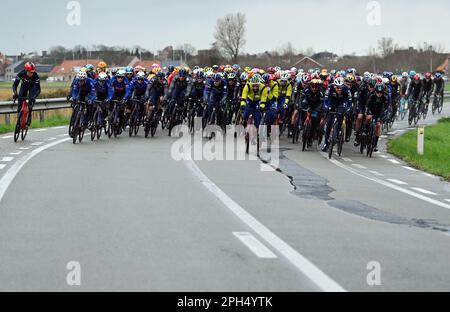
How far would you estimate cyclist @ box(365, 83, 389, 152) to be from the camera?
23.1m

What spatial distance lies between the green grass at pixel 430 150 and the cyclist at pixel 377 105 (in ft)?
3.59

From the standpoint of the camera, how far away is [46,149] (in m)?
21.5

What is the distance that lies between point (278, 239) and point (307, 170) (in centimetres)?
875

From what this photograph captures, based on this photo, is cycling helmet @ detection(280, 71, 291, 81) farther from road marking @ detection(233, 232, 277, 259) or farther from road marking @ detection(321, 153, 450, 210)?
road marking @ detection(233, 232, 277, 259)

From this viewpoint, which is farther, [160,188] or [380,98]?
[380,98]

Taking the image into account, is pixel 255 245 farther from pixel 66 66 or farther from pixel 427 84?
pixel 66 66

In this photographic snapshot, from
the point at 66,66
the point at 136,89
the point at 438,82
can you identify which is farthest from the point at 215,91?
the point at 66,66

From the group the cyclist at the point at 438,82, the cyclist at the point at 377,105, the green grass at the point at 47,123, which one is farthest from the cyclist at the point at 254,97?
the cyclist at the point at 438,82

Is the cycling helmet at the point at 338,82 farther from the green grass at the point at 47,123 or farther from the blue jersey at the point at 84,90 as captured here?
the green grass at the point at 47,123

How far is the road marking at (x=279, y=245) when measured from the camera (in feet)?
25.5
